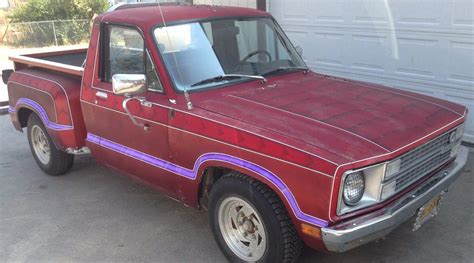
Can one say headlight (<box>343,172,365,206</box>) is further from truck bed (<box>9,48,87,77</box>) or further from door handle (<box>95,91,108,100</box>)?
truck bed (<box>9,48,87,77</box>)

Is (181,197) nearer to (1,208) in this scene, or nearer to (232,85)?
(232,85)

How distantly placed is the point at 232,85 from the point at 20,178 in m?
3.07

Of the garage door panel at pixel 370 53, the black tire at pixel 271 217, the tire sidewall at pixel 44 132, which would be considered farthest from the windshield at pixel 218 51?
the garage door panel at pixel 370 53

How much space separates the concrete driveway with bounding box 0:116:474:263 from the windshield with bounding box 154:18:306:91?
4.20 feet

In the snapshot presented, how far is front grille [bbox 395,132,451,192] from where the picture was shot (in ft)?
9.80

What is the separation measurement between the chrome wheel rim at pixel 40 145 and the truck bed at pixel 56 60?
0.73 metres

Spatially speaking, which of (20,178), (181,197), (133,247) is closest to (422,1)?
(181,197)

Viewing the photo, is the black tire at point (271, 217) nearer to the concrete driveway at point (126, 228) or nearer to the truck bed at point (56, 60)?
the concrete driveway at point (126, 228)

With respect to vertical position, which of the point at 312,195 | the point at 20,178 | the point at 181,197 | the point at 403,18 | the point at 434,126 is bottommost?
the point at 20,178

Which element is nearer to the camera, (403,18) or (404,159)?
(404,159)

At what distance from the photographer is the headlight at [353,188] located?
272cm

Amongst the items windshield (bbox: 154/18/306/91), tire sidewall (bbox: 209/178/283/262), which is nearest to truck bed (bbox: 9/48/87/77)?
windshield (bbox: 154/18/306/91)

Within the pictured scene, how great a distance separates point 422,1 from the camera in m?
5.85

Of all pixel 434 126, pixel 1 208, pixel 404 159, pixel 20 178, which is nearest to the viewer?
pixel 404 159
